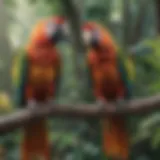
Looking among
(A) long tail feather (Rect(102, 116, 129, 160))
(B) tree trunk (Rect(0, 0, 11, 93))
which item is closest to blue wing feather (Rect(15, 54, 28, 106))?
(A) long tail feather (Rect(102, 116, 129, 160))

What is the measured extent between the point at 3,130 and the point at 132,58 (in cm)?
52

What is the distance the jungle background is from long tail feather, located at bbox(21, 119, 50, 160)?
0.21m

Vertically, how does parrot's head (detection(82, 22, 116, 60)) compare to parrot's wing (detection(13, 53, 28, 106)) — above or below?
above

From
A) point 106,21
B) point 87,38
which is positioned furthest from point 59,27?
point 106,21

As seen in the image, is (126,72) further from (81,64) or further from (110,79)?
(81,64)

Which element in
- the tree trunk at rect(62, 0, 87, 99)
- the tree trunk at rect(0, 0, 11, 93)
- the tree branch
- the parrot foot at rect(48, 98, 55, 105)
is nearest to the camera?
the tree branch

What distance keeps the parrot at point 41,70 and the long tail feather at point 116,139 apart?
14 cm

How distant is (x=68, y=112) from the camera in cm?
110

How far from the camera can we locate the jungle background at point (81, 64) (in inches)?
57.2

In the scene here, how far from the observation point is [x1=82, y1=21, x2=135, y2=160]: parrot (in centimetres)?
123

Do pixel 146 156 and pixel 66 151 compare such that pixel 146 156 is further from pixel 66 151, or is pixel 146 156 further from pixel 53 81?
pixel 53 81

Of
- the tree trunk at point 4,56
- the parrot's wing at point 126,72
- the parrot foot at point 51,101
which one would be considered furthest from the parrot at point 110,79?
the tree trunk at point 4,56

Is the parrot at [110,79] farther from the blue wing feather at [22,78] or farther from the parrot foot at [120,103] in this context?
the blue wing feather at [22,78]

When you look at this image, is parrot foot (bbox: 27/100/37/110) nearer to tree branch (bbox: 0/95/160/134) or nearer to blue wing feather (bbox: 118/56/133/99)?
tree branch (bbox: 0/95/160/134)
